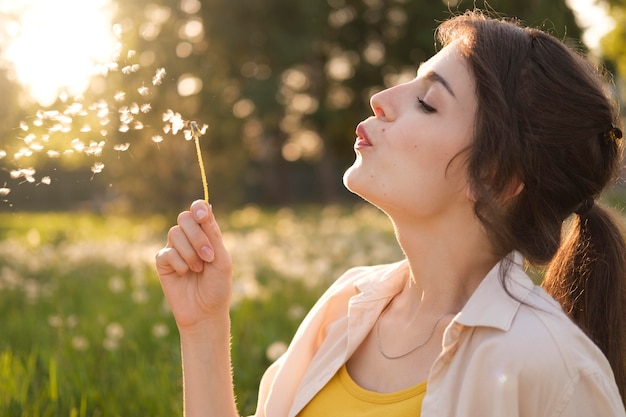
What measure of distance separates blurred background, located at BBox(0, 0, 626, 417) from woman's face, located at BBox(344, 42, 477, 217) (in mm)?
503

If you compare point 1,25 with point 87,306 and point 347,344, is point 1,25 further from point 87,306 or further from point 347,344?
point 347,344

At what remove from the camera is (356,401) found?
7.05 ft

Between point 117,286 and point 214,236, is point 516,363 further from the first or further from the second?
point 117,286

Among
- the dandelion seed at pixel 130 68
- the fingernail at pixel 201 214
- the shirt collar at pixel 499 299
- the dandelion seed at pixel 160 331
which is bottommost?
the dandelion seed at pixel 160 331

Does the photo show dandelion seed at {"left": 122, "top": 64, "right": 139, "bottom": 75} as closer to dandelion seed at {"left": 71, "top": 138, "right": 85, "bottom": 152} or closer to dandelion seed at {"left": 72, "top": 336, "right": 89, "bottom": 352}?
dandelion seed at {"left": 71, "top": 138, "right": 85, "bottom": 152}

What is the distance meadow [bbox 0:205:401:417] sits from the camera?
330 cm

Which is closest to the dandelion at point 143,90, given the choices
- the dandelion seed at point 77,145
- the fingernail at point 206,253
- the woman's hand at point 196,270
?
the dandelion seed at point 77,145

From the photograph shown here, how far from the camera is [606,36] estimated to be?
882 inches

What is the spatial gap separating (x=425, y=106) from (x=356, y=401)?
802mm

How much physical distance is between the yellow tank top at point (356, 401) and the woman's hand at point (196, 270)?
366 millimetres

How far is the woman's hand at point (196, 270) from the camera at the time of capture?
218 cm

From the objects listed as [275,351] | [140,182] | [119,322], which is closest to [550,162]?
[275,351]

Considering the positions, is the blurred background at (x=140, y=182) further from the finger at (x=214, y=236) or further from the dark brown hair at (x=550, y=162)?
the dark brown hair at (x=550, y=162)

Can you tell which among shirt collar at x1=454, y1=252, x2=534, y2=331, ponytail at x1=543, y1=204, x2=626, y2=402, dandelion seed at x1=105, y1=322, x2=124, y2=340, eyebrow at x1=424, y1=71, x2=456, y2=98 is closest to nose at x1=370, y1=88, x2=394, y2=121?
eyebrow at x1=424, y1=71, x2=456, y2=98
